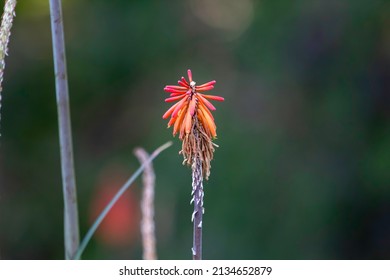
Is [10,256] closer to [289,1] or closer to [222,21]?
[222,21]

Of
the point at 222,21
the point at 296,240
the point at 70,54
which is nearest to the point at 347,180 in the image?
→ the point at 296,240

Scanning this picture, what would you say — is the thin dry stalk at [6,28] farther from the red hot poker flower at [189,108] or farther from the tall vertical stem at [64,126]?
the red hot poker flower at [189,108]

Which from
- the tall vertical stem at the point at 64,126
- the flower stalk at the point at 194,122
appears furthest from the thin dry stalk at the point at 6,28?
the flower stalk at the point at 194,122

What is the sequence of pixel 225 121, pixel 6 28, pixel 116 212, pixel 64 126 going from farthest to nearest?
pixel 116 212 → pixel 225 121 → pixel 64 126 → pixel 6 28

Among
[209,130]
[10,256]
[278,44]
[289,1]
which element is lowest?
[209,130]

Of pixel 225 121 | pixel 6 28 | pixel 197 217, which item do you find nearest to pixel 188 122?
Answer: pixel 197 217

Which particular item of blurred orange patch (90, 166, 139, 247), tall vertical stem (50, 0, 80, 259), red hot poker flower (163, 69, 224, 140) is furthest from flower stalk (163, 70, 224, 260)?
blurred orange patch (90, 166, 139, 247)

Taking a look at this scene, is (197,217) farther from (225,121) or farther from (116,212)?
(116,212)
